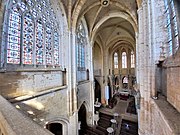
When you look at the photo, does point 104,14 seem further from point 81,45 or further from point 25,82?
point 25,82

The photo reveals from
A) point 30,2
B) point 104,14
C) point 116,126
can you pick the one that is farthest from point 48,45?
point 116,126

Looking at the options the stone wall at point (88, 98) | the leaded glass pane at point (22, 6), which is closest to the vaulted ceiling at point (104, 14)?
the leaded glass pane at point (22, 6)

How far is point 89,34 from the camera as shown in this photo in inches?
444

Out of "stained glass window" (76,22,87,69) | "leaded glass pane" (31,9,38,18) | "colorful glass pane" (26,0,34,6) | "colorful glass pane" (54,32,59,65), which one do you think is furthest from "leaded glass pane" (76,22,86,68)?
"colorful glass pane" (26,0,34,6)

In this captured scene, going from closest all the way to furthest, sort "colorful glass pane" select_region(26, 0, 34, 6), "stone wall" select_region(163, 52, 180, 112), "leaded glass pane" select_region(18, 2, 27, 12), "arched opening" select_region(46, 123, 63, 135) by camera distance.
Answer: "stone wall" select_region(163, 52, 180, 112) → "leaded glass pane" select_region(18, 2, 27, 12) → "colorful glass pane" select_region(26, 0, 34, 6) → "arched opening" select_region(46, 123, 63, 135)

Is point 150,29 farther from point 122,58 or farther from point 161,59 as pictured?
point 122,58

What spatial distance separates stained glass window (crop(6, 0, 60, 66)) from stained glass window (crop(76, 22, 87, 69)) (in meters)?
2.63

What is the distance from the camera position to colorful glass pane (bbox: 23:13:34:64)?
4901 mm

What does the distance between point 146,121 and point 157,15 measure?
3.52 meters

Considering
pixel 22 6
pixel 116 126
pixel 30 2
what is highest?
pixel 30 2

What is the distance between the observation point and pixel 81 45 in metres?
10.3

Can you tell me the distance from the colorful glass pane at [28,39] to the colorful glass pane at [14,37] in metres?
0.31

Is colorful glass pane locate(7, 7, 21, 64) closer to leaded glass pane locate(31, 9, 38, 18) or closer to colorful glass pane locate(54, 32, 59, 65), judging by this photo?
leaded glass pane locate(31, 9, 38, 18)

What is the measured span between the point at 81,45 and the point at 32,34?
535 cm
